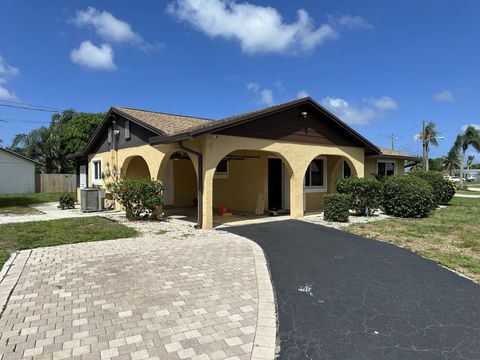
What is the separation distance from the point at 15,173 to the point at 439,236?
117 feet

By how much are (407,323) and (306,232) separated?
225 inches

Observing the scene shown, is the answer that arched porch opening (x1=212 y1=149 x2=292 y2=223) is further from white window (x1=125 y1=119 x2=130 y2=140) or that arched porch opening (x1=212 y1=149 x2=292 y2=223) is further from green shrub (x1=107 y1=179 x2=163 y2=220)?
white window (x1=125 y1=119 x2=130 y2=140)

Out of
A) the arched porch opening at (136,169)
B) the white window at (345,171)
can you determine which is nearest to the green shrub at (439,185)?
the white window at (345,171)

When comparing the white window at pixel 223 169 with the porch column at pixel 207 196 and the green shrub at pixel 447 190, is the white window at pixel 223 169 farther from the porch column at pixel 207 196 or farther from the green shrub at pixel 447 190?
the green shrub at pixel 447 190

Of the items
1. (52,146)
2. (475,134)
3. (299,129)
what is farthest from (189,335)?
(475,134)

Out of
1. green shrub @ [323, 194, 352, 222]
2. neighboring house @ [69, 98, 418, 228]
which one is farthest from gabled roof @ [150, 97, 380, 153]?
green shrub @ [323, 194, 352, 222]

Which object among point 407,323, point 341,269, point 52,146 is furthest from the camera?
point 52,146

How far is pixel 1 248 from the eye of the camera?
7.91 metres

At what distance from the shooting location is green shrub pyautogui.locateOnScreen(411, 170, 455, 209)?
17.8m

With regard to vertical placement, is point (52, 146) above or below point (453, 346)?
above

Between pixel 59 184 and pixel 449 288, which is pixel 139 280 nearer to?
pixel 449 288

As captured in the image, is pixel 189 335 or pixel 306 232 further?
pixel 306 232

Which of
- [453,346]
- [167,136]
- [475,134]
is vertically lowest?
[453,346]

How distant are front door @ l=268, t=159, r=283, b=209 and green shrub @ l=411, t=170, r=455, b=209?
25.4ft
